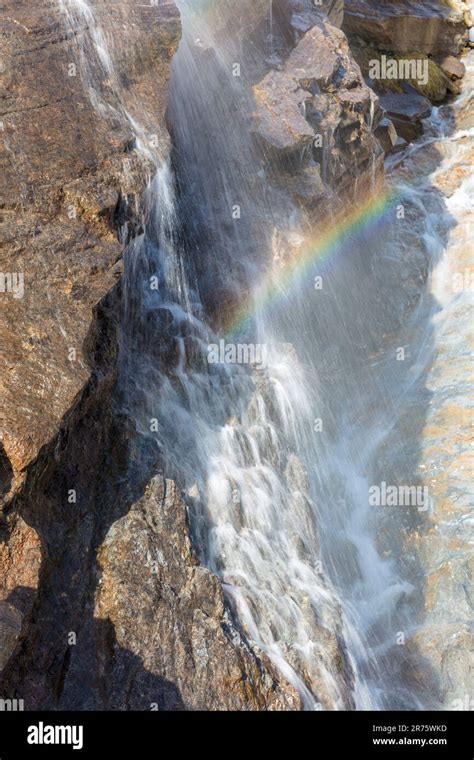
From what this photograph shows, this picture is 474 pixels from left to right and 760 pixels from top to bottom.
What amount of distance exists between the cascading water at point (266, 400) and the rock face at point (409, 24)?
303 inches

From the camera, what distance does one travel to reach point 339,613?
955 cm

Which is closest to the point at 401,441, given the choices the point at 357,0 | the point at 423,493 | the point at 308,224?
the point at 423,493

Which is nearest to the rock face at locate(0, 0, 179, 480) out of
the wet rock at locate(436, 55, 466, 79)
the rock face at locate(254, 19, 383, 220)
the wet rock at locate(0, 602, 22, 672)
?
the wet rock at locate(0, 602, 22, 672)

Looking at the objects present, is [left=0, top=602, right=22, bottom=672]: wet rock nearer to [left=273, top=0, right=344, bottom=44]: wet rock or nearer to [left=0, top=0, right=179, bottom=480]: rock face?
[left=0, top=0, right=179, bottom=480]: rock face

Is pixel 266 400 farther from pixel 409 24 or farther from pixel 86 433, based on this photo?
pixel 409 24

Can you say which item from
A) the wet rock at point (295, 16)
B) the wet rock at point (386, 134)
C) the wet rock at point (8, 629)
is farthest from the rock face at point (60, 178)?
the wet rock at point (386, 134)

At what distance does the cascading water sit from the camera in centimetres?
896

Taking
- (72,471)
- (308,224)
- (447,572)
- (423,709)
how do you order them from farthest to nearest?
1. (308,224)
2. (447,572)
3. (423,709)
4. (72,471)

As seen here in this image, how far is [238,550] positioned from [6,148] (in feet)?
15.4

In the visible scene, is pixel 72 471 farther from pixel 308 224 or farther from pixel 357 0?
pixel 357 0

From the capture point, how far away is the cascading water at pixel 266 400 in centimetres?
896

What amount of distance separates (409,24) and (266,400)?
561 inches

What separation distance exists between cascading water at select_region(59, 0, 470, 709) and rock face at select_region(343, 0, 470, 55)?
769 cm

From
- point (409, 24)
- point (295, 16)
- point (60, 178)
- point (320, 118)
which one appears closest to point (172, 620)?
point (60, 178)
